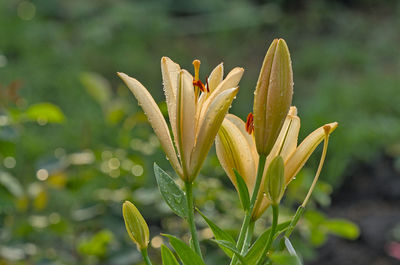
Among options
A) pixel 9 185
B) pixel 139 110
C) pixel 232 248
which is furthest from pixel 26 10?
pixel 232 248

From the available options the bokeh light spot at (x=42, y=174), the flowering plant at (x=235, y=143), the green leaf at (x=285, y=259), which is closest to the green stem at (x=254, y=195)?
the flowering plant at (x=235, y=143)

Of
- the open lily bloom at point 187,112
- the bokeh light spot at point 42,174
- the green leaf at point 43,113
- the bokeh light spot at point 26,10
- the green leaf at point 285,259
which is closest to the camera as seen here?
the green leaf at point 285,259

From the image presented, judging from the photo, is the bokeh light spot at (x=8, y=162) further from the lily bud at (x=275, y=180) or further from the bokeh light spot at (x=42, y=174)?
the lily bud at (x=275, y=180)

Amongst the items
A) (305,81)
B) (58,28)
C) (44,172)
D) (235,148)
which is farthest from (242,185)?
(58,28)

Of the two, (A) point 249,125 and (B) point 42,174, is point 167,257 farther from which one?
(B) point 42,174

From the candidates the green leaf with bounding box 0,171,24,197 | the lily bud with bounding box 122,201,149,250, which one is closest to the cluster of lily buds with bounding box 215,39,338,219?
the lily bud with bounding box 122,201,149,250

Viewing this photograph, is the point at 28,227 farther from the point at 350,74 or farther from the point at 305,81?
the point at 350,74
